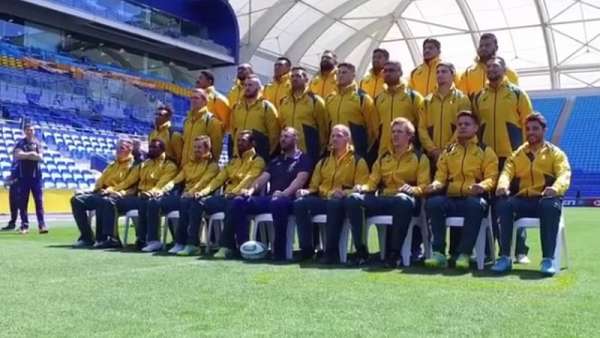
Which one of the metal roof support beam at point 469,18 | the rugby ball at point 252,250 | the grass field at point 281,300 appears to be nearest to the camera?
the grass field at point 281,300

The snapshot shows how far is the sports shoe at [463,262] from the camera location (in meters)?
5.63

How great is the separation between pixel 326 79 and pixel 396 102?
119 cm

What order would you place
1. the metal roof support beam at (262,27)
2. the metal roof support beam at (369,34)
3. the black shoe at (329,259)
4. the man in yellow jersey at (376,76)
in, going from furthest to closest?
the metal roof support beam at (369,34), the metal roof support beam at (262,27), the man in yellow jersey at (376,76), the black shoe at (329,259)

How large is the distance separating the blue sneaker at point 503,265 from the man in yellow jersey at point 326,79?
2.70 m

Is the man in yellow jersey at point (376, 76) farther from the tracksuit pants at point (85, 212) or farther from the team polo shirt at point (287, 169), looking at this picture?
the tracksuit pants at point (85, 212)

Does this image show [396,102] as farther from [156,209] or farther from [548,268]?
[156,209]

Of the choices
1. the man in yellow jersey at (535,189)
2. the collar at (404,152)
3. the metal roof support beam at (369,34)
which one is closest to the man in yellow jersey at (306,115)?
the collar at (404,152)

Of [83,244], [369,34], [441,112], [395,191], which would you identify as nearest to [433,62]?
[441,112]

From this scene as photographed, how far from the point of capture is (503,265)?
17.8ft

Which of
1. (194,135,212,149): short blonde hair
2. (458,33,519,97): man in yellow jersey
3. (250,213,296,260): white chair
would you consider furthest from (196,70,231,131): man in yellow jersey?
(458,33,519,97): man in yellow jersey

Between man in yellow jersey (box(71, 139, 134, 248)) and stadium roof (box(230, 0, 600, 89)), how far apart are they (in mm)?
21563

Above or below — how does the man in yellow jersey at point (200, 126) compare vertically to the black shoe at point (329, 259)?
above

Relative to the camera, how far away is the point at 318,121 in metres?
6.93

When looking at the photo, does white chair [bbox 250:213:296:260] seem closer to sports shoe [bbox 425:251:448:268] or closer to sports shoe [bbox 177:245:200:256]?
sports shoe [bbox 177:245:200:256]
